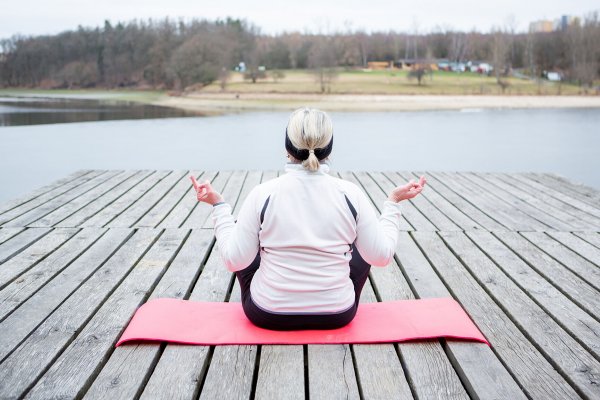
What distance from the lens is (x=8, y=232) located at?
403 cm

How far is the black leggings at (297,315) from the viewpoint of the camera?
7.50ft

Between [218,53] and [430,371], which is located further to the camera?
[218,53]

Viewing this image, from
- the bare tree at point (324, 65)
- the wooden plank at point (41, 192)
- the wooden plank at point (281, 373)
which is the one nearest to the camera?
the wooden plank at point (281, 373)

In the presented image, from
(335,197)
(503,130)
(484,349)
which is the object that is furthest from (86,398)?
(503,130)

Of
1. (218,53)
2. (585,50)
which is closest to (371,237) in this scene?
(218,53)

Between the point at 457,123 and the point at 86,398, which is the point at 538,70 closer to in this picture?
the point at 457,123

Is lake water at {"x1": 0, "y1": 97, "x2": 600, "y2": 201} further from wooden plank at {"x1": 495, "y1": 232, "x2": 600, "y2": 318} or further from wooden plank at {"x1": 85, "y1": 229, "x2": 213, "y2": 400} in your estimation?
wooden plank at {"x1": 85, "y1": 229, "x2": 213, "y2": 400}

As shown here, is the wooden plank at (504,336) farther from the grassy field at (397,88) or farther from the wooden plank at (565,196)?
the grassy field at (397,88)

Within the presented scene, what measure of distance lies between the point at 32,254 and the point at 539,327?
269cm

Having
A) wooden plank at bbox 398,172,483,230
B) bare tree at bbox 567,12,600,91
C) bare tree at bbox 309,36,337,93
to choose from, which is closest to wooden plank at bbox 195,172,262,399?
wooden plank at bbox 398,172,483,230

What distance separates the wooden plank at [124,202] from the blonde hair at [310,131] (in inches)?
102

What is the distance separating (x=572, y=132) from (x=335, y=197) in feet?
44.0

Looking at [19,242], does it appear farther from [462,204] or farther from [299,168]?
[462,204]

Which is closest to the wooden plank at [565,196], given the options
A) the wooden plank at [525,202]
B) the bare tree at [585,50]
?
the wooden plank at [525,202]
